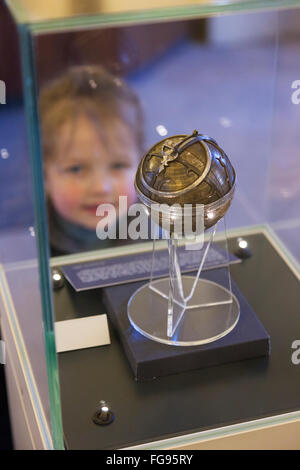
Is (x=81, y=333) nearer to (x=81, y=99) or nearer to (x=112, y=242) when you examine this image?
(x=112, y=242)

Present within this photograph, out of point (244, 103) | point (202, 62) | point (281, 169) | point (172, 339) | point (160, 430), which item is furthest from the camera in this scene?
point (202, 62)

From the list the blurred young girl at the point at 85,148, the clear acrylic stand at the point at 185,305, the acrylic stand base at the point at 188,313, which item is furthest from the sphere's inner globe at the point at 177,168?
the blurred young girl at the point at 85,148

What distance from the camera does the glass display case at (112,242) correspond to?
2.50ft

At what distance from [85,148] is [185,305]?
78cm

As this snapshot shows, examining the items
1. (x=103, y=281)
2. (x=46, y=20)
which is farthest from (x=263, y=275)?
(x=46, y=20)

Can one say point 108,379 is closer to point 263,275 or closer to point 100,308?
point 100,308

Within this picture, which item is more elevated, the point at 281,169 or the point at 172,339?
the point at 281,169

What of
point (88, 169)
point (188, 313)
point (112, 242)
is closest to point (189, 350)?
point (188, 313)

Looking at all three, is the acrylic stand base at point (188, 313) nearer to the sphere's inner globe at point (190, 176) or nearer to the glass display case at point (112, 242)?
the glass display case at point (112, 242)

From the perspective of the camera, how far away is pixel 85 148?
1830 mm

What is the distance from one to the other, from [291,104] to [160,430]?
617 mm

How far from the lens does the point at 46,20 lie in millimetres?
678

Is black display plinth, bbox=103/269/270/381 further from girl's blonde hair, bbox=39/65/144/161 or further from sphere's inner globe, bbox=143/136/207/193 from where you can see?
girl's blonde hair, bbox=39/65/144/161

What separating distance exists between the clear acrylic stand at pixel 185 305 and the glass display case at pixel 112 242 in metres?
0.04
